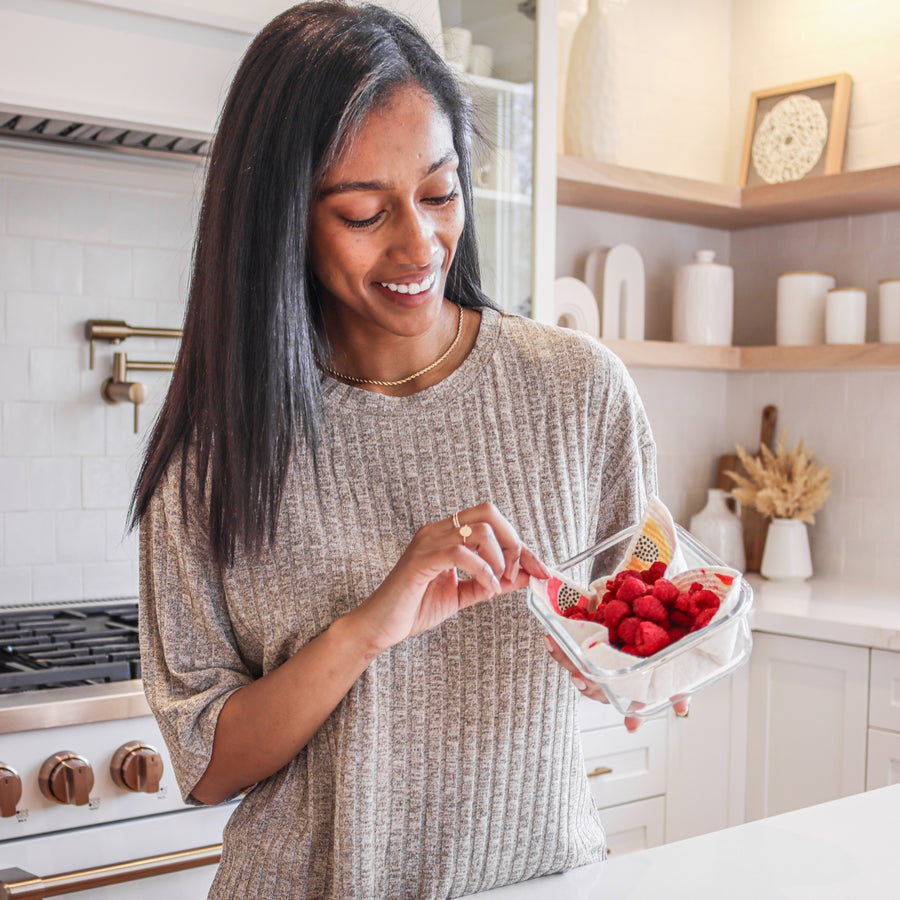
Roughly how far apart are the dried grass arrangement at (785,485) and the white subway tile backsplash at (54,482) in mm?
1688

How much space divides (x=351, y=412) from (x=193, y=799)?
0.42 m

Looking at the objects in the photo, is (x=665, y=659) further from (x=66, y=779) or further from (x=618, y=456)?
(x=66, y=779)

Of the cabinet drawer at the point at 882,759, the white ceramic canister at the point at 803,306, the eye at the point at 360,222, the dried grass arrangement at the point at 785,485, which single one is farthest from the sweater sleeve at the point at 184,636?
the white ceramic canister at the point at 803,306

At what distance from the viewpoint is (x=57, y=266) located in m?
2.22

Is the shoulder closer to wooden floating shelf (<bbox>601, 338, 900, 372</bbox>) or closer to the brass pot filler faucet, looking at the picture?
the brass pot filler faucet

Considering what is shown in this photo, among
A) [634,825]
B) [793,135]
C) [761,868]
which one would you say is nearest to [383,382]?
[761,868]

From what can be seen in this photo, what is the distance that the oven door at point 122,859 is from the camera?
165cm

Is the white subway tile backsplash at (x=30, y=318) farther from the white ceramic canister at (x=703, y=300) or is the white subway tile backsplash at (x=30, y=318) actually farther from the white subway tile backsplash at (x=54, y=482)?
the white ceramic canister at (x=703, y=300)

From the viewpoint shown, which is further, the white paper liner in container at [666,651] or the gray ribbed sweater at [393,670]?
the gray ribbed sweater at [393,670]

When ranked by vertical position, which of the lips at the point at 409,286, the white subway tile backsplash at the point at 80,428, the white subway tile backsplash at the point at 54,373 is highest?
the lips at the point at 409,286

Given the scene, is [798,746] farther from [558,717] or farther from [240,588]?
[240,588]

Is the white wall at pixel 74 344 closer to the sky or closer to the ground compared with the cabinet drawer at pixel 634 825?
closer to the sky

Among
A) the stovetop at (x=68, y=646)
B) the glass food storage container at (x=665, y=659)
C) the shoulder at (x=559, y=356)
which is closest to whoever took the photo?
the glass food storage container at (x=665, y=659)

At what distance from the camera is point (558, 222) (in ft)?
9.77
